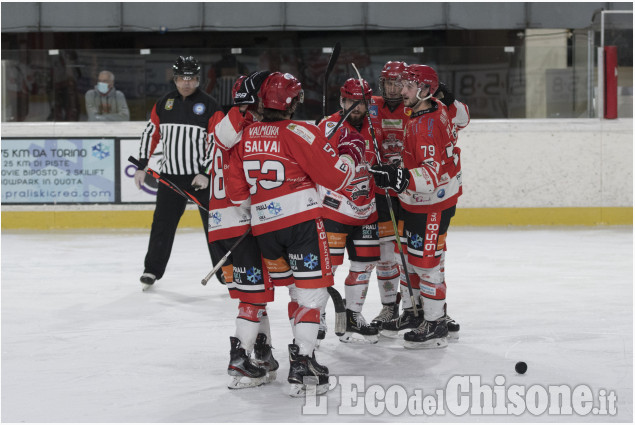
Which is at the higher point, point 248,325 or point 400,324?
point 248,325

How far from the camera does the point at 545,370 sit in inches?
139

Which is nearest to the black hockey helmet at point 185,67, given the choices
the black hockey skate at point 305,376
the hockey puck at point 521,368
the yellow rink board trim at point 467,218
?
the black hockey skate at point 305,376

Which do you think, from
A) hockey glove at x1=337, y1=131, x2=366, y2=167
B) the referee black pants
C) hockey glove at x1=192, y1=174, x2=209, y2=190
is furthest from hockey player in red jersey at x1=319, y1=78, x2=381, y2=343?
the referee black pants

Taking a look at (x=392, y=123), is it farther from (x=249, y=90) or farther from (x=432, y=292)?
(x=249, y=90)

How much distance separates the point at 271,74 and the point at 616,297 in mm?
2795

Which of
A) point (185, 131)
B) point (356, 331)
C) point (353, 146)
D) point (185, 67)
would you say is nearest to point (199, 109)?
point (185, 131)

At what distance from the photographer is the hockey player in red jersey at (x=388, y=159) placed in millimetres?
4121

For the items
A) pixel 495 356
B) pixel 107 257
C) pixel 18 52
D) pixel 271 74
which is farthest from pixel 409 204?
pixel 18 52

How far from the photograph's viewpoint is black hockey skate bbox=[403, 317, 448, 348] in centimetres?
394

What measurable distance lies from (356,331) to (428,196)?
68 centimetres

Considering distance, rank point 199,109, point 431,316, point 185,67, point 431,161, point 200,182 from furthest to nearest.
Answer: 1. point 199,109
2. point 185,67
3. point 200,182
4. point 431,316
5. point 431,161

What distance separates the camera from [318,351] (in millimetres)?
3934

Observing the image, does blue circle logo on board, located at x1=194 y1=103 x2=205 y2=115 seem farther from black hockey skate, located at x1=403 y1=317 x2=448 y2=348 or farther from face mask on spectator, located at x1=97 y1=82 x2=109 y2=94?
face mask on spectator, located at x1=97 y1=82 x2=109 y2=94

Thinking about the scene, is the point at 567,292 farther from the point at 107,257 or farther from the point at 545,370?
the point at 107,257
